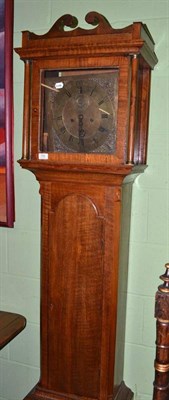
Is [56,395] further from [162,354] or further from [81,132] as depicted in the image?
[81,132]

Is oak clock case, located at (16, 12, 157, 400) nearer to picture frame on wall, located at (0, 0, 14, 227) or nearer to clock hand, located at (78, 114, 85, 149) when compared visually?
clock hand, located at (78, 114, 85, 149)

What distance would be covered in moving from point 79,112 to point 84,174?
21cm

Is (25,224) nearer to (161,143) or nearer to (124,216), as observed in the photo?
(124,216)

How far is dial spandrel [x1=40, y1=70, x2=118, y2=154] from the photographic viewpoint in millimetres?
1294

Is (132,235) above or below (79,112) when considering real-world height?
below

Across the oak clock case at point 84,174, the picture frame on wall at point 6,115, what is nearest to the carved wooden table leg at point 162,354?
the oak clock case at point 84,174

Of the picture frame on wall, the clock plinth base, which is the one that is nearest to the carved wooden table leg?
the clock plinth base

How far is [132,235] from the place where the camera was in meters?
1.61

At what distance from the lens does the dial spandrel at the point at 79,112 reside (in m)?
1.29

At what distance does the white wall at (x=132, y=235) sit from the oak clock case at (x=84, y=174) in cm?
9

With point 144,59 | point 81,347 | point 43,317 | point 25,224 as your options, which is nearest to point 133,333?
point 81,347

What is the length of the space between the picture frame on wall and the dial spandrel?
37 cm

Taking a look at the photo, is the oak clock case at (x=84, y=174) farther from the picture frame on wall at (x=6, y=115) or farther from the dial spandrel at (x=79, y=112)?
the picture frame on wall at (x=6, y=115)

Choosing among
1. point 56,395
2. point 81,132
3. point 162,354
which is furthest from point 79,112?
point 56,395
